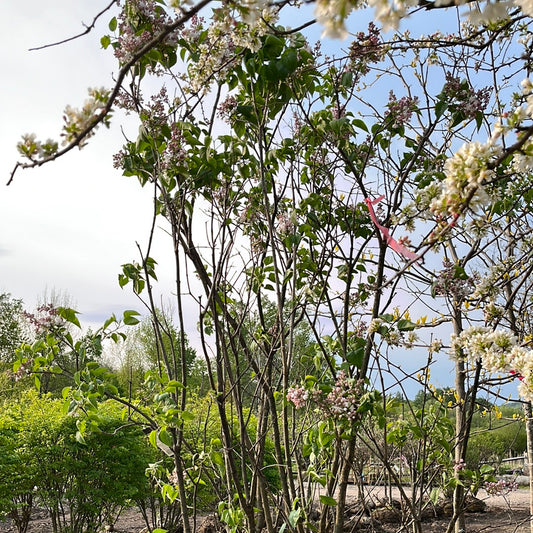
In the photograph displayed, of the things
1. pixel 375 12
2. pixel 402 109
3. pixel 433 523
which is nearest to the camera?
pixel 375 12

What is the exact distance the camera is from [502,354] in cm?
147

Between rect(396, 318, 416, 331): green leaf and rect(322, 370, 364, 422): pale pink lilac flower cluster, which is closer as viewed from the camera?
rect(322, 370, 364, 422): pale pink lilac flower cluster

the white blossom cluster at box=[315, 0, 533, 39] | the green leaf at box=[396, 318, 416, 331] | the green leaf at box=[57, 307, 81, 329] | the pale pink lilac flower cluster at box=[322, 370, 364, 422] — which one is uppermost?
the white blossom cluster at box=[315, 0, 533, 39]

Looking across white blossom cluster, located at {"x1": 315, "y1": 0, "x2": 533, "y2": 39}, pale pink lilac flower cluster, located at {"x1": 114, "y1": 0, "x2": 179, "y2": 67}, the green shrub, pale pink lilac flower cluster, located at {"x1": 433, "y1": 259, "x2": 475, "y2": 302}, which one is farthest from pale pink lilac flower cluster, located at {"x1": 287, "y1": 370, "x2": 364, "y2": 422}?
the green shrub

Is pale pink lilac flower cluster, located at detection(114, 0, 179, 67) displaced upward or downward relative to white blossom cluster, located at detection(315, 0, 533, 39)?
upward

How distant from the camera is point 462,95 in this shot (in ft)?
7.45

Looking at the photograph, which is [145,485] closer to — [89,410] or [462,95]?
[89,410]

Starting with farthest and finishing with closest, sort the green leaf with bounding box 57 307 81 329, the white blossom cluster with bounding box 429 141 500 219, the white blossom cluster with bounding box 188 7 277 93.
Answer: the green leaf with bounding box 57 307 81 329
the white blossom cluster with bounding box 188 7 277 93
the white blossom cluster with bounding box 429 141 500 219

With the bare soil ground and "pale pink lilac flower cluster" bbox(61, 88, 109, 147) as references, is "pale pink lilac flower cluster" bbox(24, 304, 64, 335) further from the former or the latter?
the bare soil ground

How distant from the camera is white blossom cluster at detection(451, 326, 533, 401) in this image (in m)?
1.33

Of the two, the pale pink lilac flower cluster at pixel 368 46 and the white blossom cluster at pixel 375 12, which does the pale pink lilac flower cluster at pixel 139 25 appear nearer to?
the pale pink lilac flower cluster at pixel 368 46

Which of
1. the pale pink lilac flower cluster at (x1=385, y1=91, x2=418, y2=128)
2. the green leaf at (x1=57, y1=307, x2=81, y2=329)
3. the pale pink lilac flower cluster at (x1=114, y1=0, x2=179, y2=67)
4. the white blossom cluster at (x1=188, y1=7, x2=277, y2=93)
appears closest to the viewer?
the white blossom cluster at (x1=188, y1=7, x2=277, y2=93)

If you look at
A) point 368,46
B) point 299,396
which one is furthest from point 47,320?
point 368,46

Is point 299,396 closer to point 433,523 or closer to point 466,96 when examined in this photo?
point 466,96
